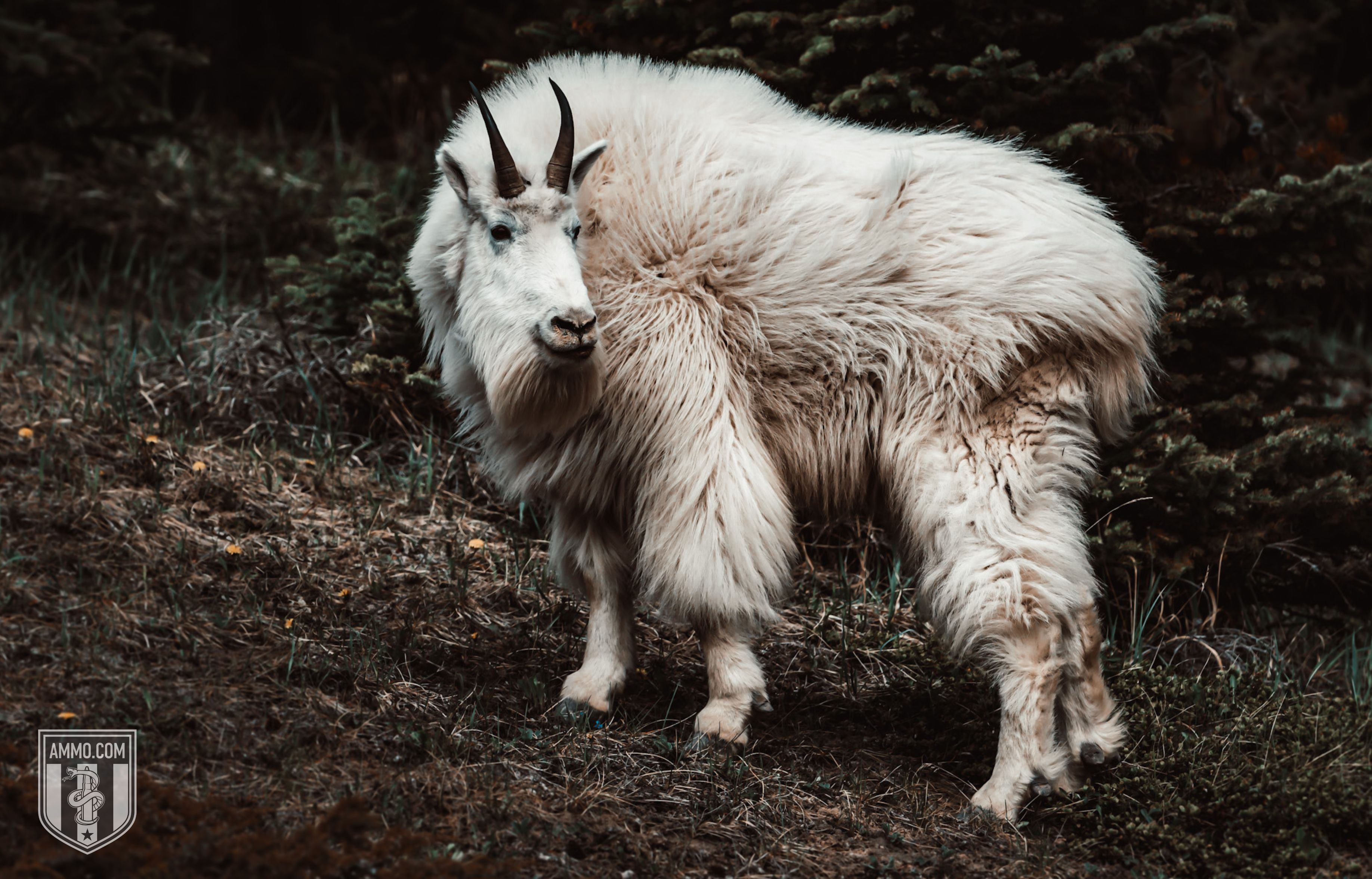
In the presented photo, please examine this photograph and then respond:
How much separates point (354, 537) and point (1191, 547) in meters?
3.83

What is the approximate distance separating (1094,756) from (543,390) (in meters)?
2.40

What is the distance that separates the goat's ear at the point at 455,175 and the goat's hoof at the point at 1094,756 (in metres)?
3.02

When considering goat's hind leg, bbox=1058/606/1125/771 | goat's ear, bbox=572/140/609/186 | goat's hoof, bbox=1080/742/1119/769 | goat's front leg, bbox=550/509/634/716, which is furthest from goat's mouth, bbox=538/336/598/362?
goat's hoof, bbox=1080/742/1119/769

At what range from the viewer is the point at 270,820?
10.7 ft

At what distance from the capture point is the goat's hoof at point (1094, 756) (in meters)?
4.27

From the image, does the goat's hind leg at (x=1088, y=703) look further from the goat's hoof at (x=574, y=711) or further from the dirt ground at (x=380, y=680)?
the goat's hoof at (x=574, y=711)

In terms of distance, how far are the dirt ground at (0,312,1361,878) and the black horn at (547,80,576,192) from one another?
6.12 ft

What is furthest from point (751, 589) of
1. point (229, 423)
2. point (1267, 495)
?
point (229, 423)

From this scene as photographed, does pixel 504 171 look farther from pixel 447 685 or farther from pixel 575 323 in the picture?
pixel 447 685

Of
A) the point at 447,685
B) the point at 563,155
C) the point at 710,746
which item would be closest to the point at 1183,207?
the point at 563,155

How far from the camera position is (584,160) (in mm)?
4250

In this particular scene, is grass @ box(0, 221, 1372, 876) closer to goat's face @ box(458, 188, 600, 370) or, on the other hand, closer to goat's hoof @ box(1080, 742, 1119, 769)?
goat's hoof @ box(1080, 742, 1119, 769)

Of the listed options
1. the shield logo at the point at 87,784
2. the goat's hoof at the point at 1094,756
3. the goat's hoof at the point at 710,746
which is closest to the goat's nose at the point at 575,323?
the goat's hoof at the point at 710,746

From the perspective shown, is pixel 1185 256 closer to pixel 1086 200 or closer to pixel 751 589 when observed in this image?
pixel 1086 200
